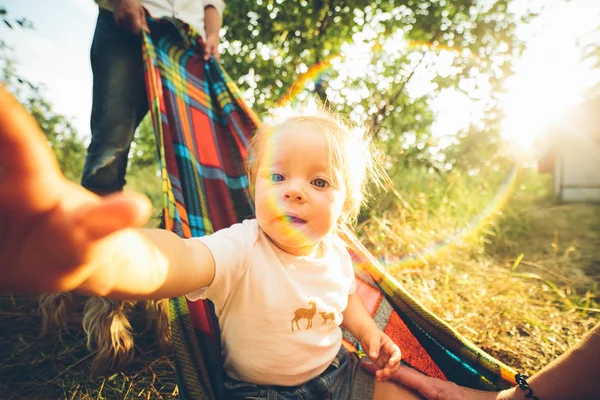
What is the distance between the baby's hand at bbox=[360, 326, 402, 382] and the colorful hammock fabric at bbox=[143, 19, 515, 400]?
210 millimetres

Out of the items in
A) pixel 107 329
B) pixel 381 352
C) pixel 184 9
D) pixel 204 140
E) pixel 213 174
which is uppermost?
pixel 184 9

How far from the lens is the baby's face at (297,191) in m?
0.95

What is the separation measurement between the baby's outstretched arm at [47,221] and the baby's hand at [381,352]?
2.80ft

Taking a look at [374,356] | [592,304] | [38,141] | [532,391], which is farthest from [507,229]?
[38,141]

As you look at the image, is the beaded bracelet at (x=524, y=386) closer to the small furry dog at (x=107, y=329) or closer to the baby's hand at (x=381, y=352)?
the baby's hand at (x=381, y=352)

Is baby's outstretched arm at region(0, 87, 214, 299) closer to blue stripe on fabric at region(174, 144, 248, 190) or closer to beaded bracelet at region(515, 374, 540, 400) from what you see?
blue stripe on fabric at region(174, 144, 248, 190)

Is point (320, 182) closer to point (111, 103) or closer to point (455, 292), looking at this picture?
point (111, 103)

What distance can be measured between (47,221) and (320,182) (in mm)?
712

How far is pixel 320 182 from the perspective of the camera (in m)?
1.00

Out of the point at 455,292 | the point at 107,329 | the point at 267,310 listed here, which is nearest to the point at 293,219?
the point at 267,310

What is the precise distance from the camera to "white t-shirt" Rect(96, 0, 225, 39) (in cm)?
183

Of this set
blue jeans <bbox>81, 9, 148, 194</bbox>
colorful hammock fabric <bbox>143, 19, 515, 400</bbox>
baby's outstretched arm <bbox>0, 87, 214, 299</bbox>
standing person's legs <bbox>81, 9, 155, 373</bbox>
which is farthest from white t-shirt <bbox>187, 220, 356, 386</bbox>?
blue jeans <bbox>81, 9, 148, 194</bbox>

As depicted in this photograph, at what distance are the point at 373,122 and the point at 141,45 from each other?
2.33m

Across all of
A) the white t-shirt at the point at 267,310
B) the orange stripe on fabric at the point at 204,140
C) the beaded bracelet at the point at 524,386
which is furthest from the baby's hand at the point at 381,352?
the orange stripe on fabric at the point at 204,140
